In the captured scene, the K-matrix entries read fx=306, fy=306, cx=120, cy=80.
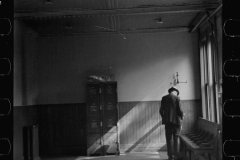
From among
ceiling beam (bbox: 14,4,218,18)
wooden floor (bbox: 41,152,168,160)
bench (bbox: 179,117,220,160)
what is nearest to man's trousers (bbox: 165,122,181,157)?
bench (bbox: 179,117,220,160)

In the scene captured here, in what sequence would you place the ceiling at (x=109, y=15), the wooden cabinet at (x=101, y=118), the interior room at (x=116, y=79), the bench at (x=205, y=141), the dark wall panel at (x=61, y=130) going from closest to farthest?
the bench at (x=205, y=141)
the ceiling at (x=109, y=15)
the wooden cabinet at (x=101, y=118)
the interior room at (x=116, y=79)
the dark wall panel at (x=61, y=130)

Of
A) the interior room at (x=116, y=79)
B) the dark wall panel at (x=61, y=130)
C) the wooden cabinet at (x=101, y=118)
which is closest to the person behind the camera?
the wooden cabinet at (x=101, y=118)

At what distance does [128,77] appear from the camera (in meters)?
9.34

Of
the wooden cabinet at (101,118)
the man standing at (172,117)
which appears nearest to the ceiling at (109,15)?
the wooden cabinet at (101,118)

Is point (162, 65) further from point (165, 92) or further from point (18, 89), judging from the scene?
point (18, 89)

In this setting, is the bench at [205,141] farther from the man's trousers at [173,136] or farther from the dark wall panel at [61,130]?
the dark wall panel at [61,130]

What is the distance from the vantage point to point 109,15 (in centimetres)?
718

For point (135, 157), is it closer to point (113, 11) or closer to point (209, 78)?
point (209, 78)

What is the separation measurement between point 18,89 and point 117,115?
9.14ft

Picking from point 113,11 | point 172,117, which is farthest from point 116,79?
point 113,11

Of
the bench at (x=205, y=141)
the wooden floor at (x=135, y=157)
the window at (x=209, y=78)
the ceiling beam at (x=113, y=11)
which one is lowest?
the wooden floor at (x=135, y=157)

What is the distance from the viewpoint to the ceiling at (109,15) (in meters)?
6.60
